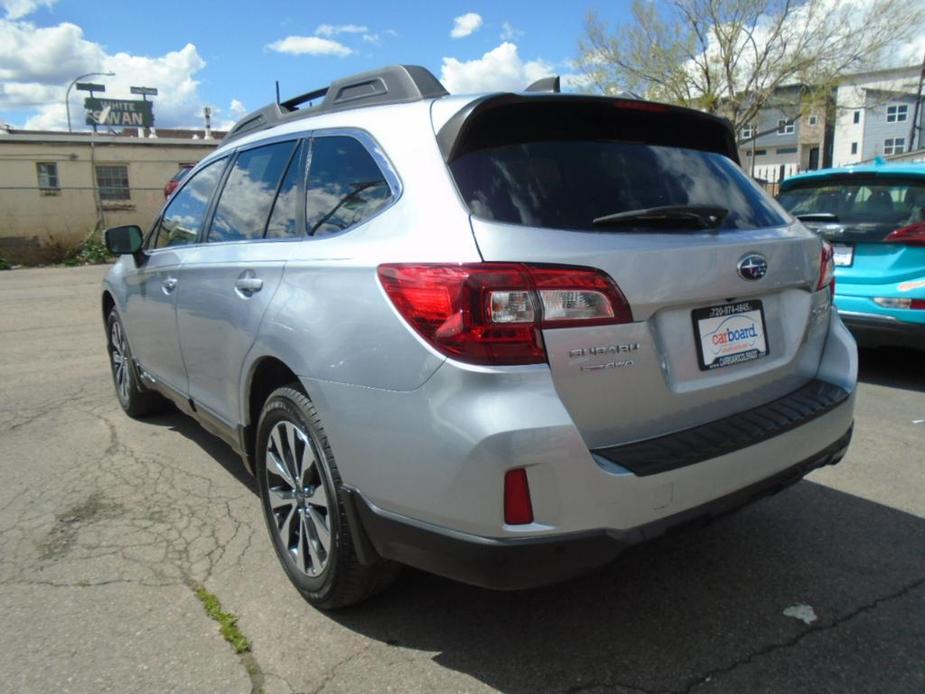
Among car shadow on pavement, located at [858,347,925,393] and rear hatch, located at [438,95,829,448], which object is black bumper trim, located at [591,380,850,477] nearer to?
rear hatch, located at [438,95,829,448]

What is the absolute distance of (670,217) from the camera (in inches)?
91.8

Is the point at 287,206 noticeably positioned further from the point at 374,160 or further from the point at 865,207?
the point at 865,207

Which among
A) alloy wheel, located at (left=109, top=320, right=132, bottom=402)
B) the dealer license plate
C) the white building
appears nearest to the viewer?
the dealer license plate

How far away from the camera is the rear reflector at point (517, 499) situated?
1.94 m

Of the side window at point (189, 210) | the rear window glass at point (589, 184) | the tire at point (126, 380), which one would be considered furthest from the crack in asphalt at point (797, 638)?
the tire at point (126, 380)

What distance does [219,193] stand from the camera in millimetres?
3641

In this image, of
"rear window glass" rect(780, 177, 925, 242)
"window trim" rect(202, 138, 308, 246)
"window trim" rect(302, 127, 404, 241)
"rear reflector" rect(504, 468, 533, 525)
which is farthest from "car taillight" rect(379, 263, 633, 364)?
"rear window glass" rect(780, 177, 925, 242)

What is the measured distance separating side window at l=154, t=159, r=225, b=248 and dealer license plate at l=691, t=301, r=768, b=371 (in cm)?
255

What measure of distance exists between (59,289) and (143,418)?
11125 mm

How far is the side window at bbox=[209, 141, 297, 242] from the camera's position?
3.13 m

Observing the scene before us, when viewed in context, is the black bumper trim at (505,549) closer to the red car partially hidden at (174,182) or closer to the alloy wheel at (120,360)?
the alloy wheel at (120,360)

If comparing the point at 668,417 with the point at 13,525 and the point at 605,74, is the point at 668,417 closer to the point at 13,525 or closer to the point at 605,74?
the point at 13,525

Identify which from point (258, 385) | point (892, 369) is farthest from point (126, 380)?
point (892, 369)

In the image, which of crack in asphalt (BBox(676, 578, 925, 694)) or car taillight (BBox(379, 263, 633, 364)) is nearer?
car taillight (BBox(379, 263, 633, 364))
